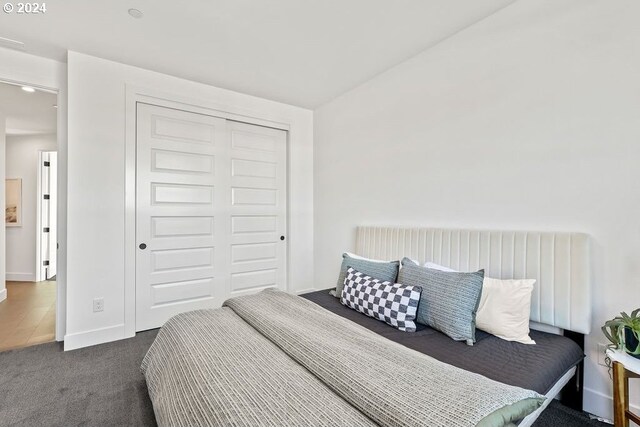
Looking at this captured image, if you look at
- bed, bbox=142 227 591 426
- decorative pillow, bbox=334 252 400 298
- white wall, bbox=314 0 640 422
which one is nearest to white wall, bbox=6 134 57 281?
bed, bbox=142 227 591 426

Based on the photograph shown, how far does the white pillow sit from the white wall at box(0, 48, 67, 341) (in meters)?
3.39

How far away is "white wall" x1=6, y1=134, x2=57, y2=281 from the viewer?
504 centimetres

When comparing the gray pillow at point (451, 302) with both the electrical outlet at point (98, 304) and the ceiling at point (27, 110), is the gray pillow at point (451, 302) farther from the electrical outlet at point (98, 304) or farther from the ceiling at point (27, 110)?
the ceiling at point (27, 110)

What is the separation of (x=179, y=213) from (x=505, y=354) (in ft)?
9.96

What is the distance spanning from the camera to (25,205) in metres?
5.09

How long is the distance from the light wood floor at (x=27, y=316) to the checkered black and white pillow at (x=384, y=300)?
2.90m

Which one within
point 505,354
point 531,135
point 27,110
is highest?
point 27,110

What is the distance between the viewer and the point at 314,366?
1.23m

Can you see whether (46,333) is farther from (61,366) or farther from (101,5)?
(101,5)

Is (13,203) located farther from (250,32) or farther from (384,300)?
(384,300)

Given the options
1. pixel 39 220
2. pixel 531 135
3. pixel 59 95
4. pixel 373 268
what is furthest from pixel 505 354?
pixel 39 220

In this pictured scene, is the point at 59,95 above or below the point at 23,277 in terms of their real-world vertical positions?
above

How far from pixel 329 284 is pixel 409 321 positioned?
6.49 ft

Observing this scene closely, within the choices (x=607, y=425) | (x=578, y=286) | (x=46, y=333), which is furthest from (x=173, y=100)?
(x=607, y=425)
